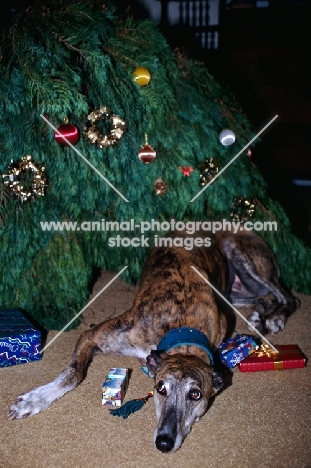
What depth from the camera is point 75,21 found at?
205cm

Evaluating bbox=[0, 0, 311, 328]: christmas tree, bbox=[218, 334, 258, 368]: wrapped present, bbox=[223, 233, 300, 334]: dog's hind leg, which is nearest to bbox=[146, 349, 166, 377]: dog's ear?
bbox=[218, 334, 258, 368]: wrapped present

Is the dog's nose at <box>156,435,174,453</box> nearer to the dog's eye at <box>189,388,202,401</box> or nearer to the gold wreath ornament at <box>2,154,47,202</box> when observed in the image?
the dog's eye at <box>189,388,202,401</box>

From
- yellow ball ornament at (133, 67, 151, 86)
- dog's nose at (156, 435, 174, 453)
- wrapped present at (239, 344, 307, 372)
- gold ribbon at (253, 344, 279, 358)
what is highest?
yellow ball ornament at (133, 67, 151, 86)

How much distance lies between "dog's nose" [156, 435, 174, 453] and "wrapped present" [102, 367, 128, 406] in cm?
35

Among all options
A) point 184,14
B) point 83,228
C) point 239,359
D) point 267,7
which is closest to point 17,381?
point 83,228

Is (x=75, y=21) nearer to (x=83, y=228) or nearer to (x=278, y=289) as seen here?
(x=83, y=228)

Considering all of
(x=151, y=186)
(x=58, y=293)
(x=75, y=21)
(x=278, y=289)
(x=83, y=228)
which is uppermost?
(x=75, y=21)

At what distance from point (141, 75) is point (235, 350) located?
1.38m

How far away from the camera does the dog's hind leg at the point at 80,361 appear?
6.37ft

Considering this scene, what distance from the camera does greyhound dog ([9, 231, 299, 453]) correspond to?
177 cm

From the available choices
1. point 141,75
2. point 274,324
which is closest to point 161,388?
point 274,324

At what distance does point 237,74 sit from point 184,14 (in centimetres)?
88

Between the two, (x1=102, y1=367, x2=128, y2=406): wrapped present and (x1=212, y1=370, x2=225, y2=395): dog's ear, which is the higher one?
(x1=212, y1=370, x2=225, y2=395): dog's ear

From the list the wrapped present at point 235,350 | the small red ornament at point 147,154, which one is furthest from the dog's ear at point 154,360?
the small red ornament at point 147,154
